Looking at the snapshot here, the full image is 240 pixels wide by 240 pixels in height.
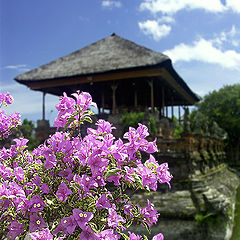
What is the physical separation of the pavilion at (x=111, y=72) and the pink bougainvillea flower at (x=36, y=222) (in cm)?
1038

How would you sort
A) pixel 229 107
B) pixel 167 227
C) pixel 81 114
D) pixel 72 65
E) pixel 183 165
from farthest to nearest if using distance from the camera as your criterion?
pixel 229 107 → pixel 72 65 → pixel 183 165 → pixel 167 227 → pixel 81 114

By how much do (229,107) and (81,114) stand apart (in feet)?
116

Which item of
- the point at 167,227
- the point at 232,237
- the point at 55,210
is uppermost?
the point at 55,210

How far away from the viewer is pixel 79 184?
6.15ft

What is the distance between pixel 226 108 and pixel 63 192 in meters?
35.5

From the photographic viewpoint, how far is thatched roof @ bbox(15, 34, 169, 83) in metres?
12.8

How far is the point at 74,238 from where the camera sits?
1.99m

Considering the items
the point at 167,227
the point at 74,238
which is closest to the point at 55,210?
the point at 74,238

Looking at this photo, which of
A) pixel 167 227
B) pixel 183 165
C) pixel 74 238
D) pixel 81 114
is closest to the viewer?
pixel 74 238

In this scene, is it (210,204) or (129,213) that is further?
(210,204)

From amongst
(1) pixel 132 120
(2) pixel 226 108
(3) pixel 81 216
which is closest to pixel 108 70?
(1) pixel 132 120

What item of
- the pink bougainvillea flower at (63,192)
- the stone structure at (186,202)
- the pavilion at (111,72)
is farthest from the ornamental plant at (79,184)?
the pavilion at (111,72)

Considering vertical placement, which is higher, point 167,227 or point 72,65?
point 72,65

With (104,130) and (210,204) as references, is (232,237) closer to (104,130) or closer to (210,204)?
(210,204)
